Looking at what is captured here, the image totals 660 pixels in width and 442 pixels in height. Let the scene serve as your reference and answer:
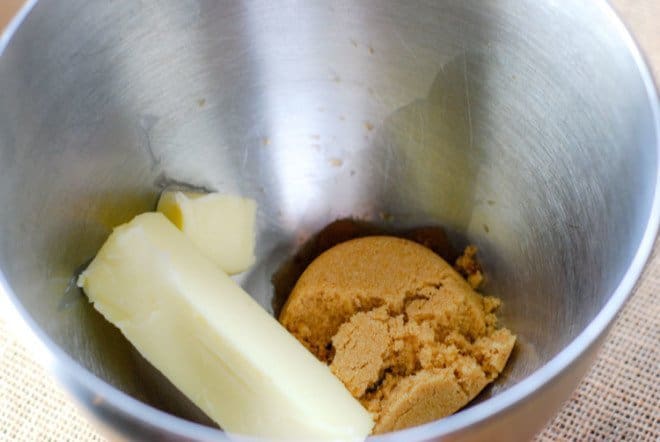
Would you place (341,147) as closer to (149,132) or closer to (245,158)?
(245,158)

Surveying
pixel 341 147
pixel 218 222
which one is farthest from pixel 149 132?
pixel 341 147

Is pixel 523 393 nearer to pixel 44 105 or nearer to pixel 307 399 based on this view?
pixel 307 399

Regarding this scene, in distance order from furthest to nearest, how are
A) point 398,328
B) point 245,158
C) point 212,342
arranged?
point 245,158
point 398,328
point 212,342

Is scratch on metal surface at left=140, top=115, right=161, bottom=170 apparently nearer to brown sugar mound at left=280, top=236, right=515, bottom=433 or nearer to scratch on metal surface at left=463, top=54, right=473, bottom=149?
brown sugar mound at left=280, top=236, right=515, bottom=433

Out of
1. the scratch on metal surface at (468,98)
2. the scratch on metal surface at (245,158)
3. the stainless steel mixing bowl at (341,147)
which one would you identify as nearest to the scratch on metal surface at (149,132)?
the stainless steel mixing bowl at (341,147)

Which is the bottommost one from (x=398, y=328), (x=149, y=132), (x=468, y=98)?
(x=398, y=328)

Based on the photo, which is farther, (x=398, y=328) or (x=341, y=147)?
(x=341, y=147)

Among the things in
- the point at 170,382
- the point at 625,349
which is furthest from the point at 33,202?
the point at 625,349
